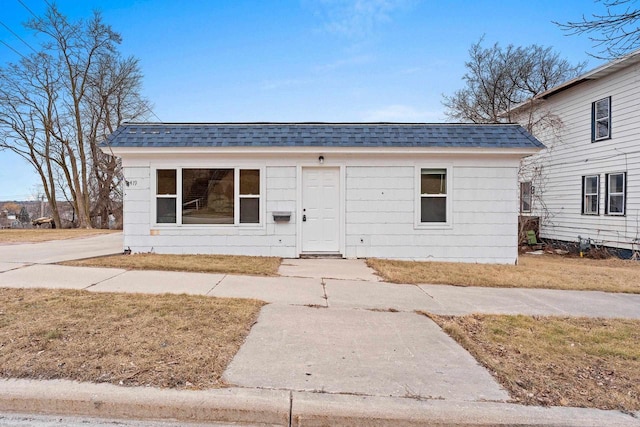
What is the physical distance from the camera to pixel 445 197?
9.79 m

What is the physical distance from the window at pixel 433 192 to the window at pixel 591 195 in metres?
8.84

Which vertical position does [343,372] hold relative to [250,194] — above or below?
below

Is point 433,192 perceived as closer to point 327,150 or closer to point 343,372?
point 327,150

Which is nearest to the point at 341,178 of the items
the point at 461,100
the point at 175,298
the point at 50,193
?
the point at 175,298

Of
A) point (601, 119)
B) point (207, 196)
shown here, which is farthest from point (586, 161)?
point (207, 196)

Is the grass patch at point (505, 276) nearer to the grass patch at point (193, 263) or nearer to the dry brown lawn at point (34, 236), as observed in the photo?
the grass patch at point (193, 263)

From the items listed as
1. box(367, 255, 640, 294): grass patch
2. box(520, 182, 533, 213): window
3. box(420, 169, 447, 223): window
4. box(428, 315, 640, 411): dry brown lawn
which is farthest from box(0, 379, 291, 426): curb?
box(520, 182, 533, 213): window

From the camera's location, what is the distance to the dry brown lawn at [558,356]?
295 cm

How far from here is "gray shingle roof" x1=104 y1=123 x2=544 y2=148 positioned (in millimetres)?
9430

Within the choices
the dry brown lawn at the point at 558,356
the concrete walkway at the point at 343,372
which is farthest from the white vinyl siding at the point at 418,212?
the dry brown lawn at the point at 558,356

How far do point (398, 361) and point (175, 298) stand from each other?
10.8 ft

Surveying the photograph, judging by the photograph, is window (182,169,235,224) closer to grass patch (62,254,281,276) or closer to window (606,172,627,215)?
grass patch (62,254,281,276)

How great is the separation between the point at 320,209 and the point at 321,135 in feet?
6.31

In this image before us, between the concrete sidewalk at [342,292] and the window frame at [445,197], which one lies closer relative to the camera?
the concrete sidewalk at [342,292]
